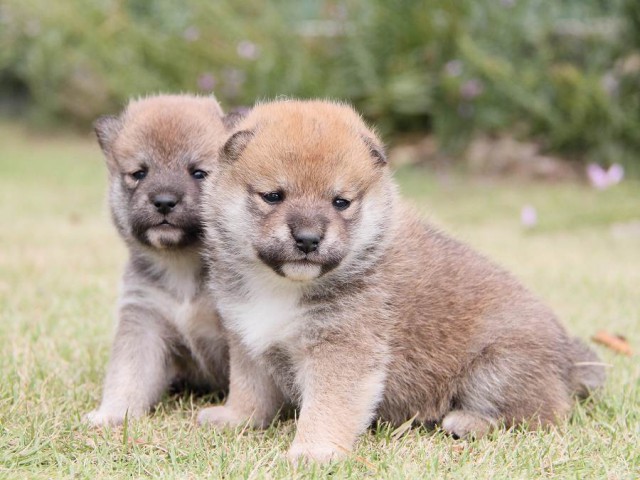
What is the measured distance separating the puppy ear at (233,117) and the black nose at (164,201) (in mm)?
432

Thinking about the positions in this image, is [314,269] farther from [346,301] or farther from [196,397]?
[196,397]

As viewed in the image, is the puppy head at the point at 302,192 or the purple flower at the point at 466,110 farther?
the purple flower at the point at 466,110

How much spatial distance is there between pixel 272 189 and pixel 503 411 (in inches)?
48.6

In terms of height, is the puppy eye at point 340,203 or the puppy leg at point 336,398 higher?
the puppy eye at point 340,203

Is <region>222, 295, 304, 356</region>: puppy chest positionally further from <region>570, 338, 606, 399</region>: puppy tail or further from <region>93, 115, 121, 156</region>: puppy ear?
<region>570, 338, 606, 399</region>: puppy tail

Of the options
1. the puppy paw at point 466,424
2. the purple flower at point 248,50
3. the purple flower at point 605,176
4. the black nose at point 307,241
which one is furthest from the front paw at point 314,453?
the purple flower at point 248,50

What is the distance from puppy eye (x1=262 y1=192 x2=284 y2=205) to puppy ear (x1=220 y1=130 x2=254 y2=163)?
0.24 meters

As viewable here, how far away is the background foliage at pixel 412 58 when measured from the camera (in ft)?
32.0

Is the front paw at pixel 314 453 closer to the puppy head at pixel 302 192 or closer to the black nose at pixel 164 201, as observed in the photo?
the puppy head at pixel 302 192

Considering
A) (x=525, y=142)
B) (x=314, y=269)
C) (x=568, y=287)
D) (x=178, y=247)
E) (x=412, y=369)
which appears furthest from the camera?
(x=525, y=142)

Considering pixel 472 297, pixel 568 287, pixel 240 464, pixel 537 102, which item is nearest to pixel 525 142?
→ pixel 537 102

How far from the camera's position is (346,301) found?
302 centimetres

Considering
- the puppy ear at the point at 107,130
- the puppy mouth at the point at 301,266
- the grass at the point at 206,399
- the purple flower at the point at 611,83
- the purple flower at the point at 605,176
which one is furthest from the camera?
the purple flower at the point at 611,83

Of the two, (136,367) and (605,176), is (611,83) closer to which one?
(605,176)
